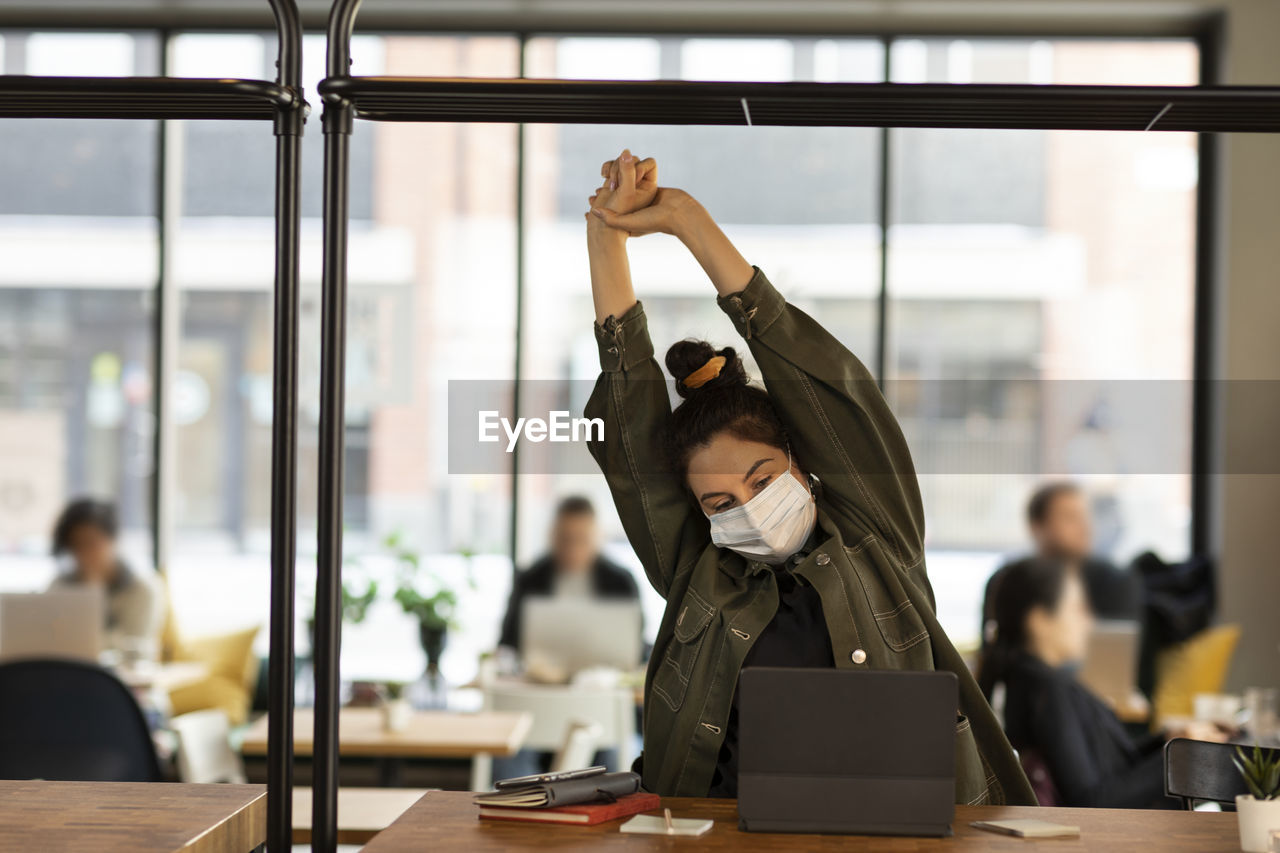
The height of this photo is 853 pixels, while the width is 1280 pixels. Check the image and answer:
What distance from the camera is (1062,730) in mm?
4043

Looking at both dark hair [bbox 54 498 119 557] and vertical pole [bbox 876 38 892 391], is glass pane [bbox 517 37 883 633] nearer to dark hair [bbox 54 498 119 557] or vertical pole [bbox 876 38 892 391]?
vertical pole [bbox 876 38 892 391]

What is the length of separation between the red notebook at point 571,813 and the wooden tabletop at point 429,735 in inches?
91.9

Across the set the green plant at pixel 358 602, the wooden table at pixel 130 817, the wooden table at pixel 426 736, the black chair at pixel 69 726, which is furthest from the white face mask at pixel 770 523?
the green plant at pixel 358 602

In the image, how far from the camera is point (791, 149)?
20.0ft

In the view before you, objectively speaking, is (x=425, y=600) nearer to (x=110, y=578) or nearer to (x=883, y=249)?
(x=110, y=578)

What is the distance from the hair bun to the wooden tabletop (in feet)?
7.70

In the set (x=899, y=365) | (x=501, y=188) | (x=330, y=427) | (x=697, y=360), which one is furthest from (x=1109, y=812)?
(x=501, y=188)

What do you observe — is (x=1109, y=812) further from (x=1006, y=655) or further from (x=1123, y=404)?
(x=1006, y=655)

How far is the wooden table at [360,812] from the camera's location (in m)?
3.48

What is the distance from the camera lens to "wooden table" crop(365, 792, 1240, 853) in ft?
5.09

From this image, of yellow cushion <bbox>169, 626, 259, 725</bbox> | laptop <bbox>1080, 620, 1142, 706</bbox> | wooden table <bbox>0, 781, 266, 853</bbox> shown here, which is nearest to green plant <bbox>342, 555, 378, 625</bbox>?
yellow cushion <bbox>169, 626, 259, 725</bbox>

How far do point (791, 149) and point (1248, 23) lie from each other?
87.0 inches

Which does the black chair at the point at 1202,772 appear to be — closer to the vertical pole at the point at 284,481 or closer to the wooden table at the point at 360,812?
the vertical pole at the point at 284,481

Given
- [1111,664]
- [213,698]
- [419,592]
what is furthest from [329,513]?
[213,698]
